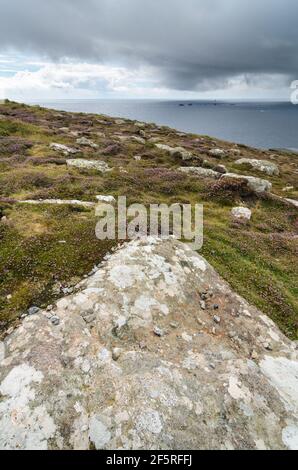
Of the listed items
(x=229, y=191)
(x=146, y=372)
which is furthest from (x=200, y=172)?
(x=146, y=372)

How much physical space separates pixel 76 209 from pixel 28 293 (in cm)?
999

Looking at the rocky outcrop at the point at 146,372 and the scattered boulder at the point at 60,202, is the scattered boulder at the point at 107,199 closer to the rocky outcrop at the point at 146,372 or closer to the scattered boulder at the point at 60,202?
the scattered boulder at the point at 60,202

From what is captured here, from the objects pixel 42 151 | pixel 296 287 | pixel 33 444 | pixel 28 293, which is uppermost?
pixel 42 151

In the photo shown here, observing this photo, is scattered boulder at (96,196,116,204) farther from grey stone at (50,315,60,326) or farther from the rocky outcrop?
grey stone at (50,315,60,326)

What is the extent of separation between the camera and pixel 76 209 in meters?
21.5

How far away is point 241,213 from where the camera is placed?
27266 mm

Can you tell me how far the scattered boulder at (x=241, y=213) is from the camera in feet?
87.9

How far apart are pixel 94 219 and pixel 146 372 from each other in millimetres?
11846

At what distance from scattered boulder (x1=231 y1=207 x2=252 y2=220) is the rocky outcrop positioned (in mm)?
14540

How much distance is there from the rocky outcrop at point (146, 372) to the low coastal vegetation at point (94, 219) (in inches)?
71.6

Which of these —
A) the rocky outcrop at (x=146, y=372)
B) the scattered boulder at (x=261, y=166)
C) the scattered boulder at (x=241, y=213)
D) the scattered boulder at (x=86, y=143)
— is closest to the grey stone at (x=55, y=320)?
the rocky outcrop at (x=146, y=372)

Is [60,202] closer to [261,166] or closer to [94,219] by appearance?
[94,219]
